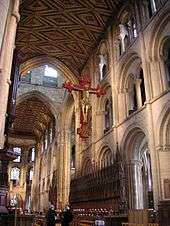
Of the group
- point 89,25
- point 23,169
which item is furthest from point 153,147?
point 23,169

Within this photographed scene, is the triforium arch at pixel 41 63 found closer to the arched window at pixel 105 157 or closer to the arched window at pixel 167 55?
the arched window at pixel 105 157

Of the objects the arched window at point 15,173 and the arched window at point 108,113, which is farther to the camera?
the arched window at point 15,173

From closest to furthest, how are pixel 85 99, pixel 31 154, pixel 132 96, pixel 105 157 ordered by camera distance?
1. pixel 132 96
2. pixel 105 157
3. pixel 85 99
4. pixel 31 154

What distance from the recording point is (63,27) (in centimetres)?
1873

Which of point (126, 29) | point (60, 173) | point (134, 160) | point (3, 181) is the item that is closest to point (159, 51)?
point (126, 29)

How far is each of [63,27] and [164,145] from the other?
10.7 m

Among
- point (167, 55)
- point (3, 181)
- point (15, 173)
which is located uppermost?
point (167, 55)

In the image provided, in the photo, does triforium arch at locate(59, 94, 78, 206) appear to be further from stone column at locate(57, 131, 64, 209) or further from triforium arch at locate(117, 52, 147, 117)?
triforium arch at locate(117, 52, 147, 117)

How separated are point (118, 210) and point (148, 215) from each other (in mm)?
3166

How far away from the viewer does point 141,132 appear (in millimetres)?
13930

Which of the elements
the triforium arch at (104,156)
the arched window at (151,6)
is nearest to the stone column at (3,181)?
the triforium arch at (104,156)

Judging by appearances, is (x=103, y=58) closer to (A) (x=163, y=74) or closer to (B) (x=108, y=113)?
(B) (x=108, y=113)

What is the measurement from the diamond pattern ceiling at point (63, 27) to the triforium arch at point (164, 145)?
811 centimetres

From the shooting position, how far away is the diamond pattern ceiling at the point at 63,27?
16.9 metres
